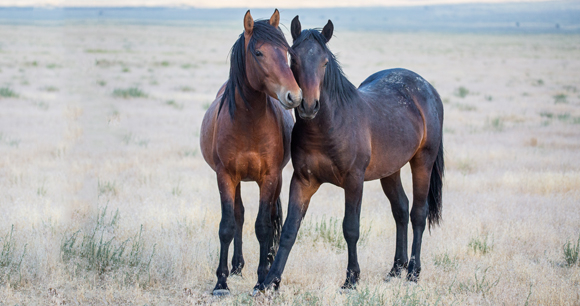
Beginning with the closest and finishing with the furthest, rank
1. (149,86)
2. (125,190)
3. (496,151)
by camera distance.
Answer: (125,190), (496,151), (149,86)

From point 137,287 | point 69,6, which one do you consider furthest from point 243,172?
point 69,6

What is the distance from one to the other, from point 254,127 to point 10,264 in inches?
93.4

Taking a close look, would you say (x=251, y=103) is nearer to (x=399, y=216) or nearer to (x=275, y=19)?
(x=275, y=19)

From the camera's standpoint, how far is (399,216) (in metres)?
5.36

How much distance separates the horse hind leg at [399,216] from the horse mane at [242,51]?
6.29 feet

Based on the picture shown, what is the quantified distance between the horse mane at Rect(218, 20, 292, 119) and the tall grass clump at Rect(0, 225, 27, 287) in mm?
2086

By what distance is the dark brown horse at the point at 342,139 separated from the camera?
411 cm

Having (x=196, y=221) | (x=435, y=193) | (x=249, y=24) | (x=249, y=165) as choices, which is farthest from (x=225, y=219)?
(x=435, y=193)

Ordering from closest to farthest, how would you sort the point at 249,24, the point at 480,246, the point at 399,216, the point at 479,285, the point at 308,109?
1. the point at 308,109
2. the point at 249,24
3. the point at 479,285
4. the point at 399,216
5. the point at 480,246

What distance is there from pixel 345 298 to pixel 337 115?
1.44m

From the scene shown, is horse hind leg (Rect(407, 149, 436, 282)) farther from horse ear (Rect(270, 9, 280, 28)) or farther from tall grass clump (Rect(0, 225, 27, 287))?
tall grass clump (Rect(0, 225, 27, 287))

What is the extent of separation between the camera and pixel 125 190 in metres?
7.36

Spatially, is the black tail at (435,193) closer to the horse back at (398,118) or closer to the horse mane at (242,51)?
the horse back at (398,118)

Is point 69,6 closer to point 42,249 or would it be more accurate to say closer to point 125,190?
point 42,249
